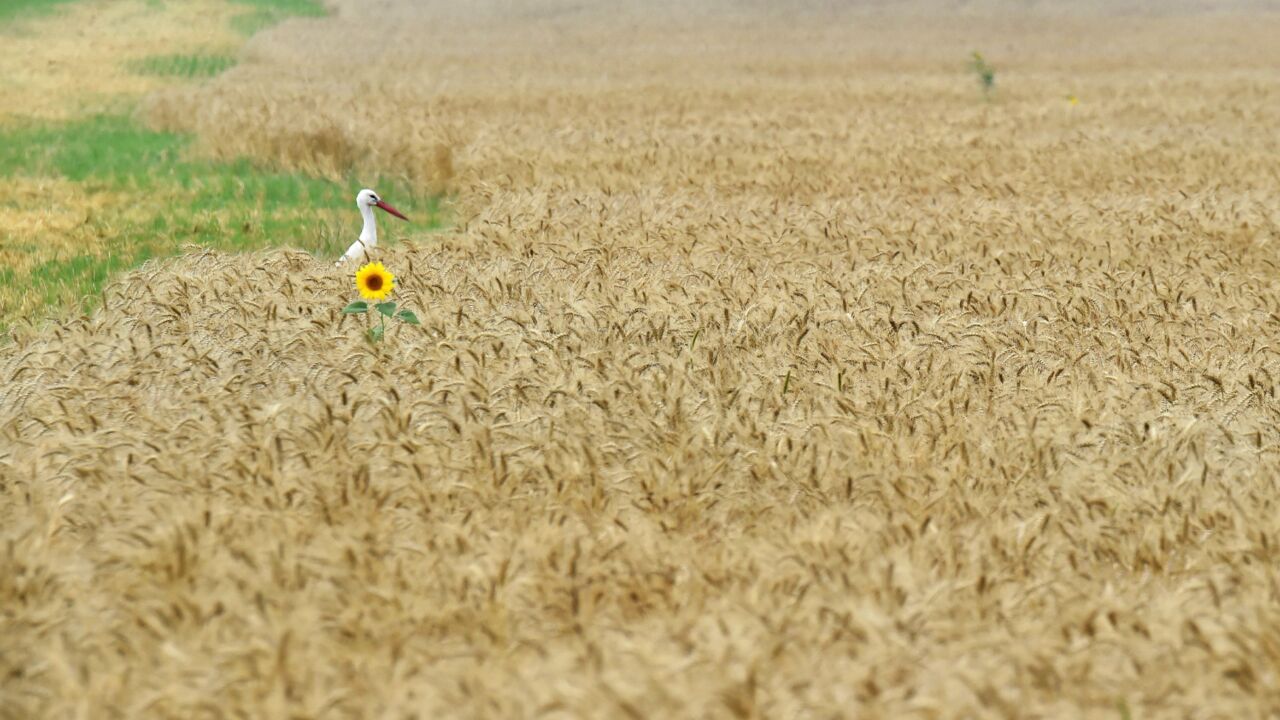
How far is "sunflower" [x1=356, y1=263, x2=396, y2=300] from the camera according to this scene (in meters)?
6.11

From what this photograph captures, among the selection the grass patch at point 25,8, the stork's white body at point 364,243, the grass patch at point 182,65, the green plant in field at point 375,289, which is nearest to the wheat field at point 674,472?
the green plant in field at point 375,289

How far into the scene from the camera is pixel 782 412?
5227 mm

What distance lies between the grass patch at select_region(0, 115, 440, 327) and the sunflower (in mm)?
1811

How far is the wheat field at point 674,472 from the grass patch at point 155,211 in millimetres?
695

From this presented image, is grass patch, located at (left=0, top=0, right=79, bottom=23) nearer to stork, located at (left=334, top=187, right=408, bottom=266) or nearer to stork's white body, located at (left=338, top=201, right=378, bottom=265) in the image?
stork, located at (left=334, top=187, right=408, bottom=266)

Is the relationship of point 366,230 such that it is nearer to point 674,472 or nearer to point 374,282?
point 374,282

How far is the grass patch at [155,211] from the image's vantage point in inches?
357

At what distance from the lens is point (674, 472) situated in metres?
4.51

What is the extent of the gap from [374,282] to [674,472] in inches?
80.8

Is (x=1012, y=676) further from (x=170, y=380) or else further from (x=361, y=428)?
(x=170, y=380)

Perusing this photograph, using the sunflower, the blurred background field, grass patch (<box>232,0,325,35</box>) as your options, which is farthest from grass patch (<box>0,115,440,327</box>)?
grass patch (<box>232,0,325,35</box>)

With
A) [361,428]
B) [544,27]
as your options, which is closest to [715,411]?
[361,428]

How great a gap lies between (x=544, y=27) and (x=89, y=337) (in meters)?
37.7

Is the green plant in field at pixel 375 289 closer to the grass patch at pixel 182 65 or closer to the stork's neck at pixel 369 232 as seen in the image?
the stork's neck at pixel 369 232
